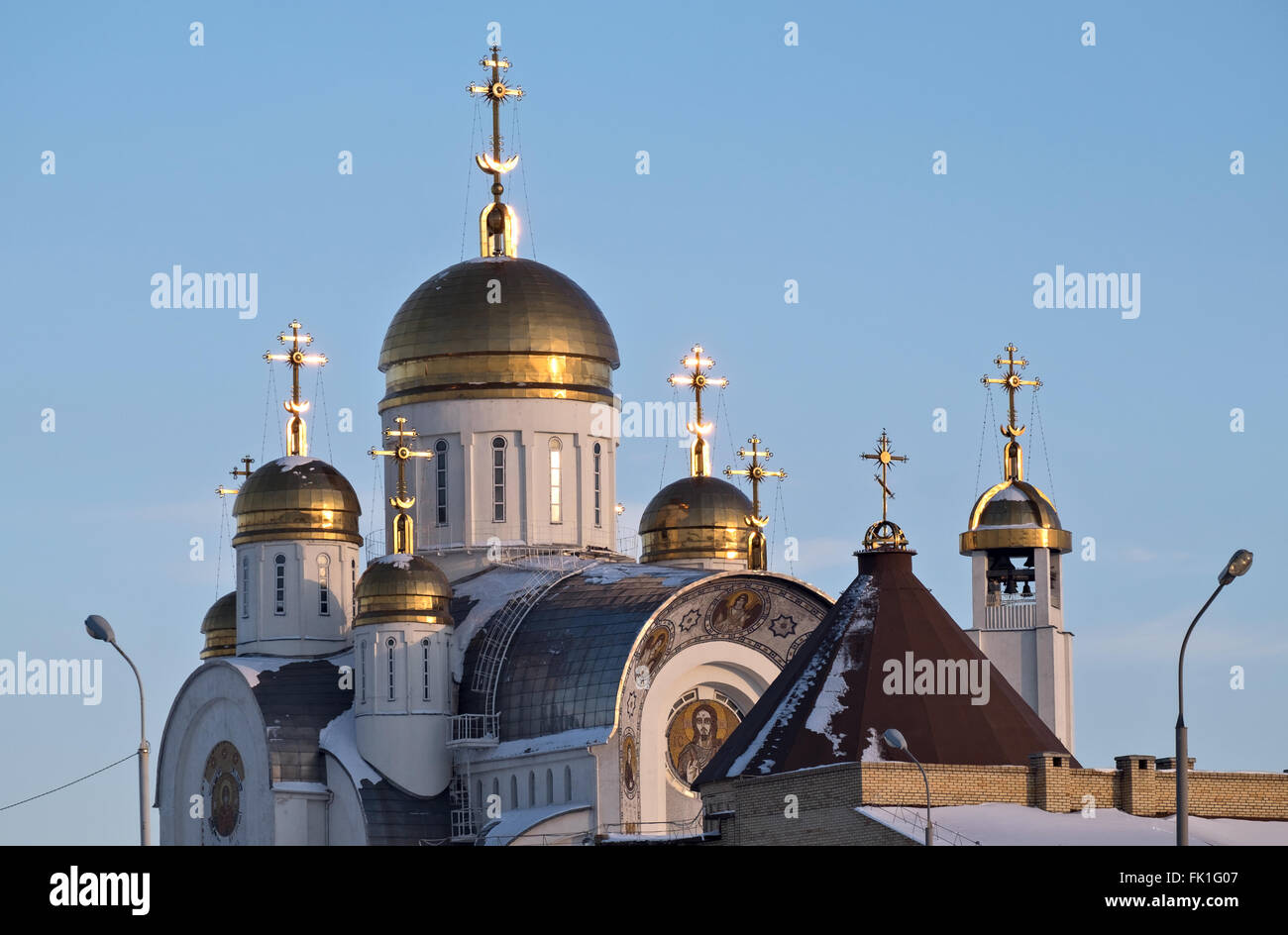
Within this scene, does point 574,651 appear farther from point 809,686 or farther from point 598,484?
point 809,686

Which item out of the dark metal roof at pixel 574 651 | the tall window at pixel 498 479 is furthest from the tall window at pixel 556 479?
the dark metal roof at pixel 574 651

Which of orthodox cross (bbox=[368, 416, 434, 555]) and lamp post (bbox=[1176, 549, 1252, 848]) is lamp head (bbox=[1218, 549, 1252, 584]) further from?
orthodox cross (bbox=[368, 416, 434, 555])

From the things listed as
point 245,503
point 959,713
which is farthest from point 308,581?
point 959,713

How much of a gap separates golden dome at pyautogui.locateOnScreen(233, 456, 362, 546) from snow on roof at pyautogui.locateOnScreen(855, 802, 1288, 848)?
18.2 metres

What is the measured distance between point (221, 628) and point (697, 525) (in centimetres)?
863

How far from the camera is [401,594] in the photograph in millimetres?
48344

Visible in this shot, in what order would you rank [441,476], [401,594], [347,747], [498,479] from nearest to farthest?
1. [401,594]
2. [347,747]
3. [498,479]
4. [441,476]

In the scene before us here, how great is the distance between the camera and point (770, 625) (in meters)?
49.0

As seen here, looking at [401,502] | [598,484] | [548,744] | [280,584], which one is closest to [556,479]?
[598,484]
